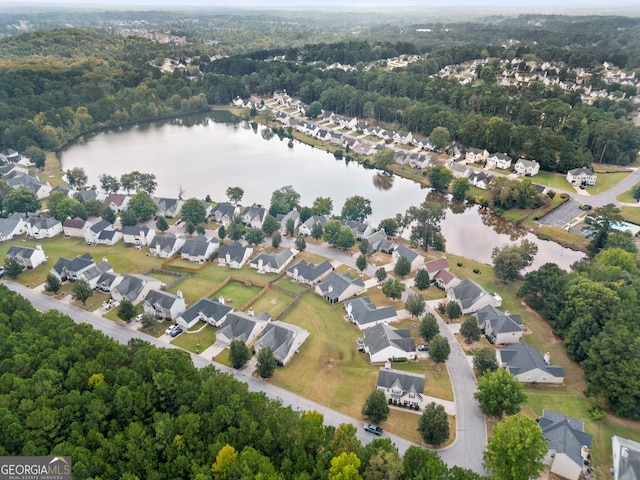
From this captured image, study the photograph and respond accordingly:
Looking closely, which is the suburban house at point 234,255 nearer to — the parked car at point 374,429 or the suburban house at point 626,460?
the parked car at point 374,429

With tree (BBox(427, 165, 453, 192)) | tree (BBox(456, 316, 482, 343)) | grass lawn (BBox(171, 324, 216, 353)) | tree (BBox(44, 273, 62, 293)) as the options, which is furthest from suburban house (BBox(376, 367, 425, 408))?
tree (BBox(427, 165, 453, 192))

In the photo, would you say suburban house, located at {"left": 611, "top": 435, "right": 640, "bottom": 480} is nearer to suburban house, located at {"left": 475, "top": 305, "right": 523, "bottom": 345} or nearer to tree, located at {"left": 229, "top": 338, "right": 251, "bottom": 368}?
suburban house, located at {"left": 475, "top": 305, "right": 523, "bottom": 345}

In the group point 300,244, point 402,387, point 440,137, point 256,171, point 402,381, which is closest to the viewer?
point 402,387

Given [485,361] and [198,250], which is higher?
[485,361]

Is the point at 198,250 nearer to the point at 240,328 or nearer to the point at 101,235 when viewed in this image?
the point at 101,235

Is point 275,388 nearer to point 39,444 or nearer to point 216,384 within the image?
point 216,384

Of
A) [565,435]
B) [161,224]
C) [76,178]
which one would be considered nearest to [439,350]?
[565,435]

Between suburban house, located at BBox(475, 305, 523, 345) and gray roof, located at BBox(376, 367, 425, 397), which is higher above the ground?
gray roof, located at BBox(376, 367, 425, 397)
